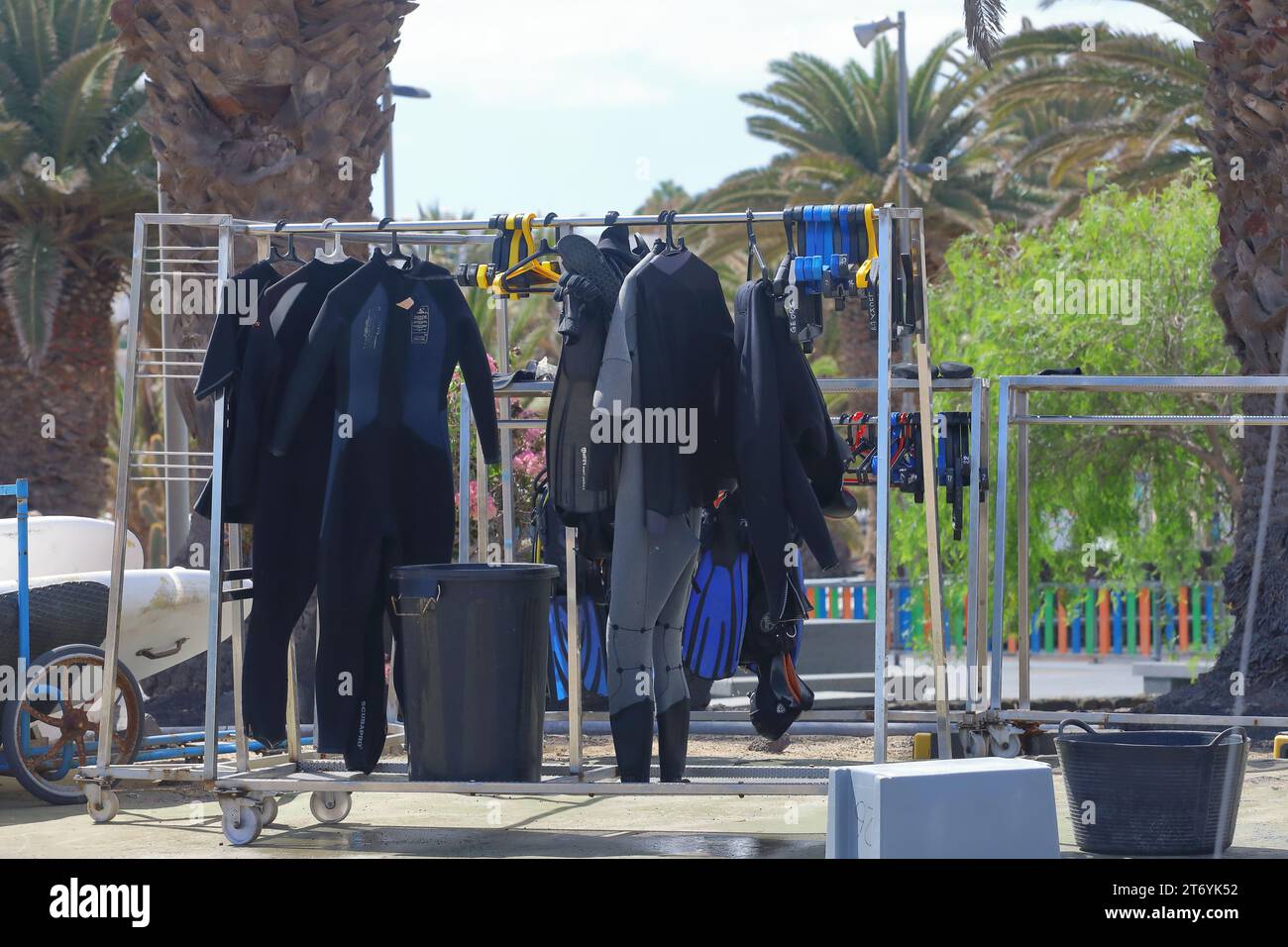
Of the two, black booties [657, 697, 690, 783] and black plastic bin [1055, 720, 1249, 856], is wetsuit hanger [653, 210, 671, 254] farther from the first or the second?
black plastic bin [1055, 720, 1249, 856]

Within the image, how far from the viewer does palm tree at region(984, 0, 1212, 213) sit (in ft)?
55.6

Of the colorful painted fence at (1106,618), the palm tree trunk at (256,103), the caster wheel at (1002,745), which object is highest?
the palm tree trunk at (256,103)

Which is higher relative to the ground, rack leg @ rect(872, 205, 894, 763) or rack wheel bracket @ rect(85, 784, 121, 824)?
rack leg @ rect(872, 205, 894, 763)

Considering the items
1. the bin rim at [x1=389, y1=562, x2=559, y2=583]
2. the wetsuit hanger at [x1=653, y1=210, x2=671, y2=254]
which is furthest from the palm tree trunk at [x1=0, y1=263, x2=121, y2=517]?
the wetsuit hanger at [x1=653, y1=210, x2=671, y2=254]

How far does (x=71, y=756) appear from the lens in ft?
27.0

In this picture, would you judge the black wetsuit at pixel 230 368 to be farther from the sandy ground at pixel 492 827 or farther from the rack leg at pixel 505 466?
the rack leg at pixel 505 466

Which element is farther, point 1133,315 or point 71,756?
point 1133,315

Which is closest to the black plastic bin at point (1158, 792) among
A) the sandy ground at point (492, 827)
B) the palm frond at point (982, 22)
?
the sandy ground at point (492, 827)

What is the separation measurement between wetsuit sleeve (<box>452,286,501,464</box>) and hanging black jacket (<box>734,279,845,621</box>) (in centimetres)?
125

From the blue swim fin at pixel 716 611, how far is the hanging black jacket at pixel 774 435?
1835 mm

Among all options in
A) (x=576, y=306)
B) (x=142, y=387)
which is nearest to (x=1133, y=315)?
(x=576, y=306)

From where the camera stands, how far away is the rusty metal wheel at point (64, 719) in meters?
7.93
